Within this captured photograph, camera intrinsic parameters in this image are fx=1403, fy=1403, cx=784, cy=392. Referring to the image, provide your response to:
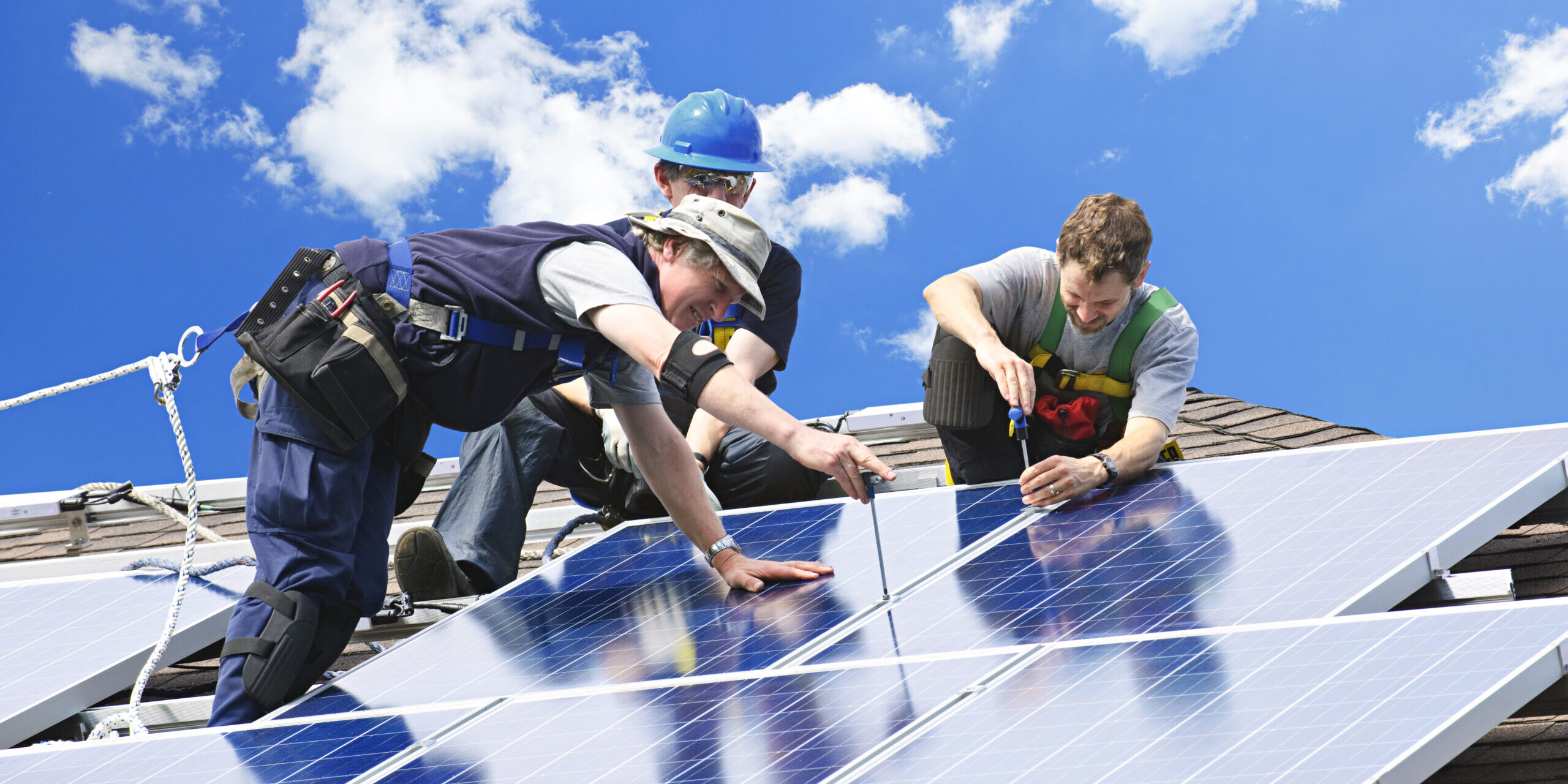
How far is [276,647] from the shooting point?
3.65 metres

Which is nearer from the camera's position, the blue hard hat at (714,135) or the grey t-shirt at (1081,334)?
the grey t-shirt at (1081,334)

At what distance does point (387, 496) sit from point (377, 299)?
590 mm

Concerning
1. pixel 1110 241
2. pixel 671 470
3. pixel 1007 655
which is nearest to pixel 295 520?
pixel 671 470

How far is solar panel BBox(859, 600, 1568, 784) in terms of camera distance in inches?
93.7

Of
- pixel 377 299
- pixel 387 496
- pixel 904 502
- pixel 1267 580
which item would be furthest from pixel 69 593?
pixel 1267 580

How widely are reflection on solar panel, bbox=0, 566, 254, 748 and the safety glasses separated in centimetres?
228

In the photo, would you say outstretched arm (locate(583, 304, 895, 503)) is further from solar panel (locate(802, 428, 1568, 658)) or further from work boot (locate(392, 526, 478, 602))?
work boot (locate(392, 526, 478, 602))

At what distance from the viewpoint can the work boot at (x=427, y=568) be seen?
4.88 metres

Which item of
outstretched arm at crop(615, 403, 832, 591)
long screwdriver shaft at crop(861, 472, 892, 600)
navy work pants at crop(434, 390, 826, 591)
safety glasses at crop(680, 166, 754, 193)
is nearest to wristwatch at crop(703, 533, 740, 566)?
outstretched arm at crop(615, 403, 832, 591)

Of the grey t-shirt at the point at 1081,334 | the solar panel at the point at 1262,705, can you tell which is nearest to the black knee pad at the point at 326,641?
the solar panel at the point at 1262,705

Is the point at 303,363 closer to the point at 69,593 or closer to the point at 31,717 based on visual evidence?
the point at 31,717

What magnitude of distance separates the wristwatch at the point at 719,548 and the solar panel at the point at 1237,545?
2.33ft

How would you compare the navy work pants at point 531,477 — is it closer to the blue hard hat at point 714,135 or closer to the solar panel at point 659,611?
the solar panel at point 659,611

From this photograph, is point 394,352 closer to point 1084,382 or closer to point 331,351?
point 331,351
